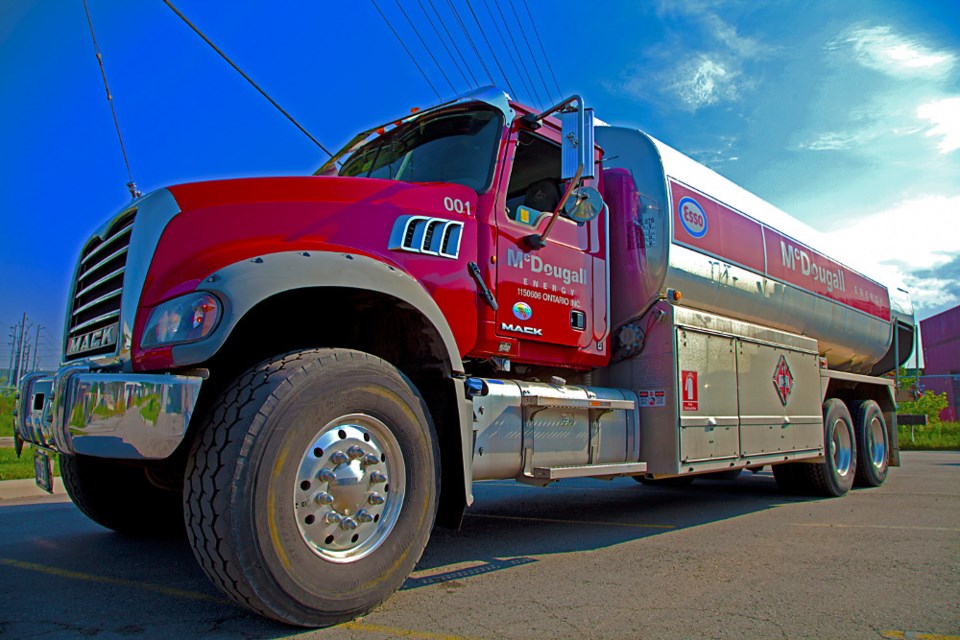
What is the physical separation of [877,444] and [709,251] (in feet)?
16.6

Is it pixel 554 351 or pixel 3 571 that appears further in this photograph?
pixel 554 351

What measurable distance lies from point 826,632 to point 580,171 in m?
2.83

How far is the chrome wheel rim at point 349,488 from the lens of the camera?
9.79ft

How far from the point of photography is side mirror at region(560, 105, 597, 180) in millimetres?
4281

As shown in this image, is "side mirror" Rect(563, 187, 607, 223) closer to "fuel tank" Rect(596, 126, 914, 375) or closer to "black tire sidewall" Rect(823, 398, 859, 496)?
"fuel tank" Rect(596, 126, 914, 375)

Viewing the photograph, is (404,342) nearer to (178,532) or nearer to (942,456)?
(178,532)

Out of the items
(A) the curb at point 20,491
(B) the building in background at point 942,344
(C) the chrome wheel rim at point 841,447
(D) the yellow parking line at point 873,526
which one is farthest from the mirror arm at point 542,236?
(B) the building in background at point 942,344

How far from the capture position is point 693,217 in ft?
20.3

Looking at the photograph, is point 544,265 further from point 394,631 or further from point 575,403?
point 394,631

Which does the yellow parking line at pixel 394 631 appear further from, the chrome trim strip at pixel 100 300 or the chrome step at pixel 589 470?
the chrome trim strip at pixel 100 300

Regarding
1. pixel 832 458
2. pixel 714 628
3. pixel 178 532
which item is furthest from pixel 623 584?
pixel 832 458

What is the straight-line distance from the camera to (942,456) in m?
14.9

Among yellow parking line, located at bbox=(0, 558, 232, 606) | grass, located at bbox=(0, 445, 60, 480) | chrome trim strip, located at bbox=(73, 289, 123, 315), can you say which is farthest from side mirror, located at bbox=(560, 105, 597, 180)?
grass, located at bbox=(0, 445, 60, 480)

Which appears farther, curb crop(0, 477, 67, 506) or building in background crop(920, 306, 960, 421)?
building in background crop(920, 306, 960, 421)
